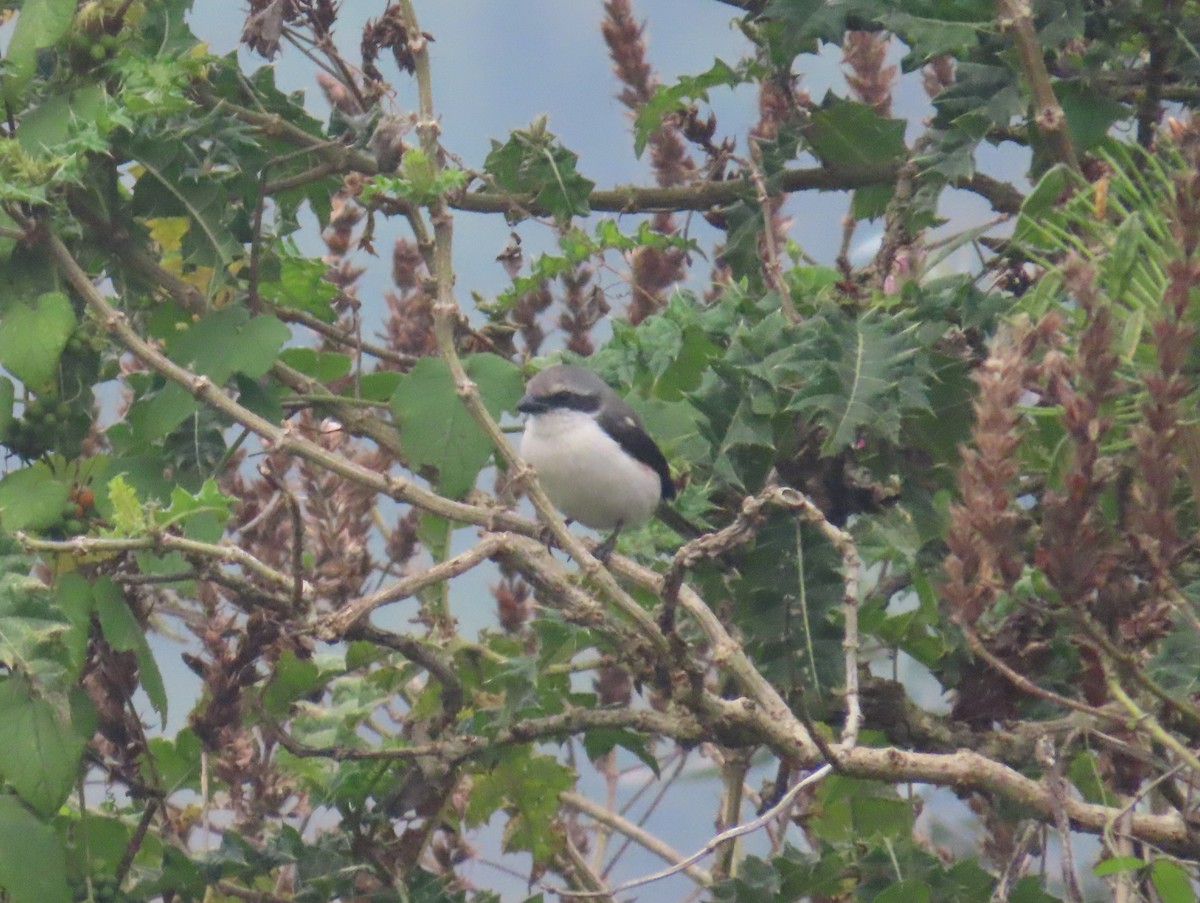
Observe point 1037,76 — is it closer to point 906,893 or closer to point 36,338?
point 906,893

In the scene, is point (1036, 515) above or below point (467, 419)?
below

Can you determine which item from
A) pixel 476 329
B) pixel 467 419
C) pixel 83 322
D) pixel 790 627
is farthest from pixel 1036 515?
pixel 83 322

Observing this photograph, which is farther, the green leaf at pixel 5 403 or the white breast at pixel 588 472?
the white breast at pixel 588 472

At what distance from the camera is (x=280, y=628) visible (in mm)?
3045

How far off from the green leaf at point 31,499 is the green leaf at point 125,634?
18 cm

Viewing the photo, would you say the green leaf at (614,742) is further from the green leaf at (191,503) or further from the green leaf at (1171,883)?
the green leaf at (1171,883)

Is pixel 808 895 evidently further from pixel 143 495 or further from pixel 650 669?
pixel 143 495

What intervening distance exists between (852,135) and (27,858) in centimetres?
258

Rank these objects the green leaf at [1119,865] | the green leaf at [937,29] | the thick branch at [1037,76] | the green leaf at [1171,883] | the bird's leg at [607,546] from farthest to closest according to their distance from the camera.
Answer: the bird's leg at [607,546], the green leaf at [937,29], the thick branch at [1037,76], the green leaf at [1171,883], the green leaf at [1119,865]

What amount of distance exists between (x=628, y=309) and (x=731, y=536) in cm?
264

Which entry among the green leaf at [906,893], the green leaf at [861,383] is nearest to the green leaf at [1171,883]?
the green leaf at [906,893]

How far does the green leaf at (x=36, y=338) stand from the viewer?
9.49 feet

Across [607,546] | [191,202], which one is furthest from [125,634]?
[607,546]

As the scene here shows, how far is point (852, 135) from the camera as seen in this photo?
147 inches
